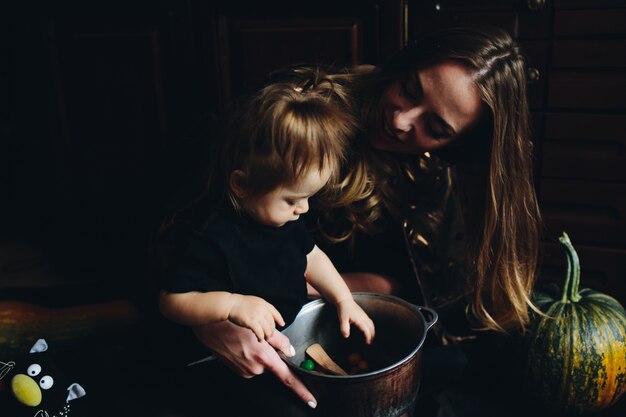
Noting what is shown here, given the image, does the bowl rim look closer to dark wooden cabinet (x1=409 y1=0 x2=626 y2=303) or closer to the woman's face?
the woman's face

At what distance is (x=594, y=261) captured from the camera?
58.9 inches

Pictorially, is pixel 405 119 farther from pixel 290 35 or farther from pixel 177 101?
pixel 177 101

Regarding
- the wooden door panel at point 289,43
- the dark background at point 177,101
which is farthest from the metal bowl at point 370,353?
the wooden door panel at point 289,43

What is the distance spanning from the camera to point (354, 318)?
105 cm

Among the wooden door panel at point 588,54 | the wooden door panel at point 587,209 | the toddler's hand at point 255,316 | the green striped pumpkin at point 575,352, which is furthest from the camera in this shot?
the wooden door panel at point 587,209

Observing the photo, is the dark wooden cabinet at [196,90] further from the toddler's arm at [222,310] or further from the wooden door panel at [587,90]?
the toddler's arm at [222,310]

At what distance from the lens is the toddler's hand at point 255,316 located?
2.78 feet

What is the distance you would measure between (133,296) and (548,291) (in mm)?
918

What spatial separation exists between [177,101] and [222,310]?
887 millimetres

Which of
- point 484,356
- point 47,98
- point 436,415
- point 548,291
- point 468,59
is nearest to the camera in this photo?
point 468,59

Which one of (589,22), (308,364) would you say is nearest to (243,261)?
(308,364)

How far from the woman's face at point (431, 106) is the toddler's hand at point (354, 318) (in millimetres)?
300

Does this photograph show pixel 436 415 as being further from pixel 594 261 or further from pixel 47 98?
pixel 47 98

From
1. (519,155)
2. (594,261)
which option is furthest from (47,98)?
(594,261)
